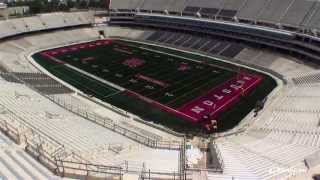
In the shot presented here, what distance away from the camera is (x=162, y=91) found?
38281 millimetres

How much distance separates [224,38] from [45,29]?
2908cm

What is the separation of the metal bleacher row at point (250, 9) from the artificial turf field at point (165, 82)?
785cm

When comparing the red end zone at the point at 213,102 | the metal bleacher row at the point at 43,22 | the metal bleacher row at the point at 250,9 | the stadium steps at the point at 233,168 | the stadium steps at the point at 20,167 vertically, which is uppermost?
the metal bleacher row at the point at 250,9

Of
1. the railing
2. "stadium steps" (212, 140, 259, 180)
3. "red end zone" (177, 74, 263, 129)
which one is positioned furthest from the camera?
"red end zone" (177, 74, 263, 129)

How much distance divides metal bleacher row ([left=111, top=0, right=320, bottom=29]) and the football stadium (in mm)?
167

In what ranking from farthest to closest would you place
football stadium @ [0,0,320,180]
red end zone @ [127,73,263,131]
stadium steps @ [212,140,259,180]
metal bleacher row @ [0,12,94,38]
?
metal bleacher row @ [0,12,94,38] → red end zone @ [127,73,263,131] → football stadium @ [0,0,320,180] → stadium steps @ [212,140,259,180]

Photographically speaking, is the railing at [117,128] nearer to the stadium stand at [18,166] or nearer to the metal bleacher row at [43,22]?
the stadium stand at [18,166]

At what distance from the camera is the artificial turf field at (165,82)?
32.9 meters

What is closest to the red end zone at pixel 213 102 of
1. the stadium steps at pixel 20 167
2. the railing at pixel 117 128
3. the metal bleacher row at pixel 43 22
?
the railing at pixel 117 128

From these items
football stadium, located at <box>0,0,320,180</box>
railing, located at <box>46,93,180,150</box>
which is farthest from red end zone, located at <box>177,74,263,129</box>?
railing, located at <box>46,93,180,150</box>

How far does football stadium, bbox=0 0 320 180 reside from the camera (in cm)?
1886

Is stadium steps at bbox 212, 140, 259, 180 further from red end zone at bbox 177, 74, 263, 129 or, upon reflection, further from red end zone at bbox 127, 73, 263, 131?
red end zone at bbox 177, 74, 263, 129

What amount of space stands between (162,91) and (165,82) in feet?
9.71

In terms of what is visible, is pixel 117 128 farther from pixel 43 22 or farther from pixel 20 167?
pixel 43 22
